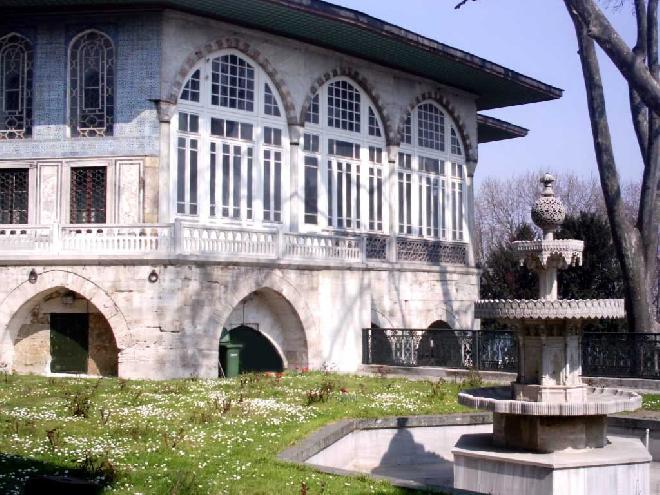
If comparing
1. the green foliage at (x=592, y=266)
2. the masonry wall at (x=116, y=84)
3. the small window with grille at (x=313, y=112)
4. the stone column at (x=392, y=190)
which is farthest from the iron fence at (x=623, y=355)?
the green foliage at (x=592, y=266)

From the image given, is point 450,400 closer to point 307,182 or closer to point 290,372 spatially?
point 290,372

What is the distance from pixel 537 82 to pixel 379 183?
579 centimetres

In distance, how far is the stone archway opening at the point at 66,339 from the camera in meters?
19.1

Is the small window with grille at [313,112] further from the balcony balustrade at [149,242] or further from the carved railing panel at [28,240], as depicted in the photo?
the carved railing panel at [28,240]

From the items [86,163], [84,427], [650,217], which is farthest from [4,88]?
[650,217]

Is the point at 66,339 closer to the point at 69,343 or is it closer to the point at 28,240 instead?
the point at 69,343

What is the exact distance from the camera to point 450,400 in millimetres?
15617

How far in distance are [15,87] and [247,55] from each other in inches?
194

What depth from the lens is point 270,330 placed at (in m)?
20.8

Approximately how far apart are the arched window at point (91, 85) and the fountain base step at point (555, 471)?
12.0m

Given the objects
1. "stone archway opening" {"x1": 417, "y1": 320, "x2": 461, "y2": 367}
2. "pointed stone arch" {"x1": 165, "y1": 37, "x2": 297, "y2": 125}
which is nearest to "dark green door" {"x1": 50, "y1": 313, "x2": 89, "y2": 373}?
"pointed stone arch" {"x1": 165, "y1": 37, "x2": 297, "y2": 125}

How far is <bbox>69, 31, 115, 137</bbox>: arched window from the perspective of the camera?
789 inches

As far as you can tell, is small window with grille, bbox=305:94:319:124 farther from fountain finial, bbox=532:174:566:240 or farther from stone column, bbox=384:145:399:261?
fountain finial, bbox=532:174:566:240

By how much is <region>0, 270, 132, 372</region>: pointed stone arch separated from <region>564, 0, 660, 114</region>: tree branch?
9628mm
